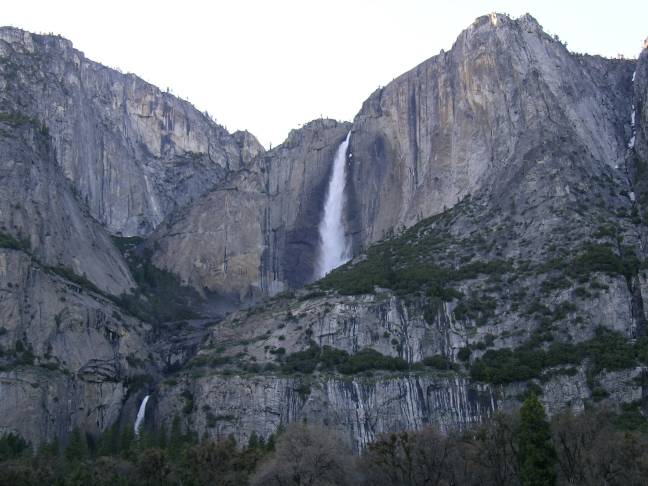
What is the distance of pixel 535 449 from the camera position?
60219 millimetres

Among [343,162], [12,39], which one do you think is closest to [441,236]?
[343,162]

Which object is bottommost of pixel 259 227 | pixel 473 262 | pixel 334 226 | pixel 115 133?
pixel 473 262

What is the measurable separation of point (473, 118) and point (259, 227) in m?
37.1

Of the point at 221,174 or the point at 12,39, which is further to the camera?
the point at 221,174

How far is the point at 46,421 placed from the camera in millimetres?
87875

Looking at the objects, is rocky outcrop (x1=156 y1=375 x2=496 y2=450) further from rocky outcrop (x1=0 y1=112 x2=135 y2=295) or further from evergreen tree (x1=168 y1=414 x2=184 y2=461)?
rocky outcrop (x1=0 y1=112 x2=135 y2=295)

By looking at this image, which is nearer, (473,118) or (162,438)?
(162,438)

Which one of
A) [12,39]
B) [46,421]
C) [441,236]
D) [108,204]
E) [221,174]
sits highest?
[12,39]

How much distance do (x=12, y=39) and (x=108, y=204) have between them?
29259mm

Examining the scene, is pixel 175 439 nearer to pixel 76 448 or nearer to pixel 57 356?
pixel 76 448

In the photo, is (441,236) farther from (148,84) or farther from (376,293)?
(148,84)

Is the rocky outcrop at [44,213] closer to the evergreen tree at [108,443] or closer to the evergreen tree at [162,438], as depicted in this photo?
the evergreen tree at [108,443]

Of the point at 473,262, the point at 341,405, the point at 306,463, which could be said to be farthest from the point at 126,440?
the point at 473,262

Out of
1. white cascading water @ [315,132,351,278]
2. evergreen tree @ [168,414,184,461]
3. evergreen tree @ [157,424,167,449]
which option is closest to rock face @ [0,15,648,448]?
white cascading water @ [315,132,351,278]
